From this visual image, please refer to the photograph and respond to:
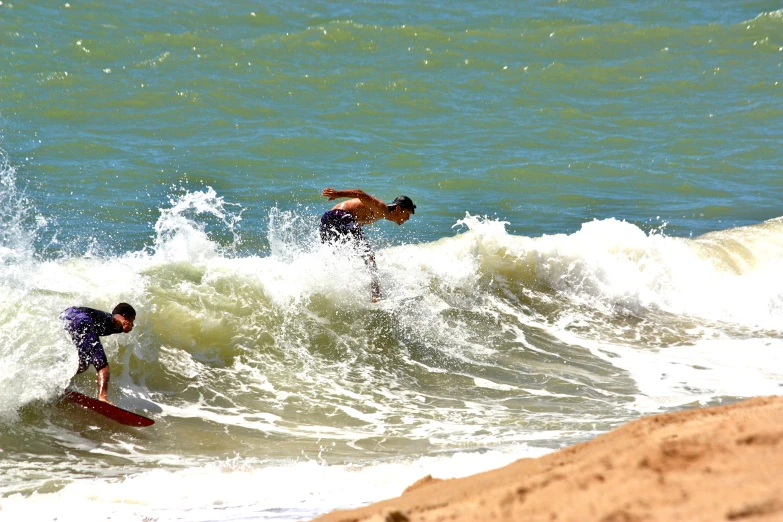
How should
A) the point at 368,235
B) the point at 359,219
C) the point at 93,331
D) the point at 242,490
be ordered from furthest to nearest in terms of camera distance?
1. the point at 368,235
2. the point at 359,219
3. the point at 93,331
4. the point at 242,490

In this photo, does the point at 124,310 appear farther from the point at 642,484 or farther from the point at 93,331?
the point at 642,484

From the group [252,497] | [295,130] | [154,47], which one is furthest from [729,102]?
[252,497]

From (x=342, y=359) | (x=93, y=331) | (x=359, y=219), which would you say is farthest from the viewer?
(x=359, y=219)

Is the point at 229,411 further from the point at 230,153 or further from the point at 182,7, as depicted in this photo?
the point at 182,7

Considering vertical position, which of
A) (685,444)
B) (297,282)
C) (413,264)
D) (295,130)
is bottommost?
(685,444)

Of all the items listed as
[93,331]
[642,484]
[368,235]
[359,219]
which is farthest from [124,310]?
[368,235]

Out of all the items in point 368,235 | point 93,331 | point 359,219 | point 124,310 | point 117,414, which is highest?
point 368,235

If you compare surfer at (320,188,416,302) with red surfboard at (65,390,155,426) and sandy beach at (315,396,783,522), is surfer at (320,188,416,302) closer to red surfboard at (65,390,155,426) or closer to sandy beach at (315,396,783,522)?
red surfboard at (65,390,155,426)

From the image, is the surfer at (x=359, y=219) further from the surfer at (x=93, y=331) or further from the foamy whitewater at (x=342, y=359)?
the surfer at (x=93, y=331)

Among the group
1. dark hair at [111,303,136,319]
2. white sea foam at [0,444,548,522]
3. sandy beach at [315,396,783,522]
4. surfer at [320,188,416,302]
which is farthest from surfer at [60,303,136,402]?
sandy beach at [315,396,783,522]

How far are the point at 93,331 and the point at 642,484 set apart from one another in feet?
14.7

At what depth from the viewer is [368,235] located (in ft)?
35.1

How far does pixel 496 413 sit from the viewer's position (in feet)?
20.4

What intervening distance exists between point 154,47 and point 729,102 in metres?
12.5
